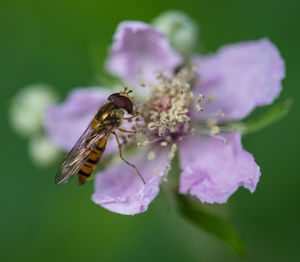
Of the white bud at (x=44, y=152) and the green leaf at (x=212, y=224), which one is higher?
the white bud at (x=44, y=152)

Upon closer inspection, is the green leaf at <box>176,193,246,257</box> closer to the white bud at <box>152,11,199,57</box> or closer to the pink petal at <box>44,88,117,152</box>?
the pink petal at <box>44,88,117,152</box>

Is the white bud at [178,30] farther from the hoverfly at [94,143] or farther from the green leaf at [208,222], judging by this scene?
the green leaf at [208,222]

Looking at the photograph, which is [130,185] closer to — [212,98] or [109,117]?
[109,117]

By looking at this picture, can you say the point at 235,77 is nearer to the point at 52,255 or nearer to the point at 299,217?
the point at 299,217

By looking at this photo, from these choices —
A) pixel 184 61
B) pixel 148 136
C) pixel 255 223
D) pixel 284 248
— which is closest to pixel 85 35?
pixel 184 61

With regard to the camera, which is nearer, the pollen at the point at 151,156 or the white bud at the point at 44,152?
the pollen at the point at 151,156

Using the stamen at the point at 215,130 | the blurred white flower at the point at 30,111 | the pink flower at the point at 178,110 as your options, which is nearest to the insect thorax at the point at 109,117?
the pink flower at the point at 178,110

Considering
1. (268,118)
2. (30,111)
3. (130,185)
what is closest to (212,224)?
(130,185)
